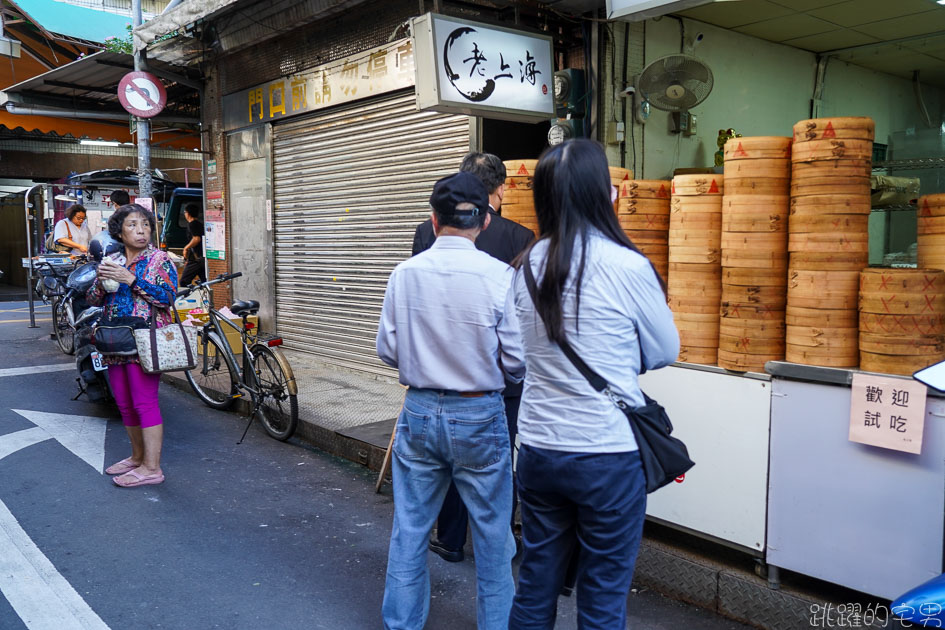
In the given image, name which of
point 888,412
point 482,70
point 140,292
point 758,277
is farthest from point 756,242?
point 140,292

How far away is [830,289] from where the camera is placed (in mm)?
3328

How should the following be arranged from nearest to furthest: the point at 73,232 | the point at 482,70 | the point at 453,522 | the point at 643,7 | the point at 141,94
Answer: the point at 453,522, the point at 643,7, the point at 482,70, the point at 141,94, the point at 73,232

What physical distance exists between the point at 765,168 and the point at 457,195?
150 cm

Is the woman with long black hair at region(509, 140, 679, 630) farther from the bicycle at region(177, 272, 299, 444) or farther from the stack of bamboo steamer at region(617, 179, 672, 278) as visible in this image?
the bicycle at region(177, 272, 299, 444)

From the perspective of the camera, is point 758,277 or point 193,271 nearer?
point 758,277

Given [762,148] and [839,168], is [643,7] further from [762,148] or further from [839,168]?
[839,168]

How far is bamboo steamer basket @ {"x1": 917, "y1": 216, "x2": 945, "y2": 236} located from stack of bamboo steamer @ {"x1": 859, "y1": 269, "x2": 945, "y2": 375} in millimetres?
250

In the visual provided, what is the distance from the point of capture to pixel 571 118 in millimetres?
6492

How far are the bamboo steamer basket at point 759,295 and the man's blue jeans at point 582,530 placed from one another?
154 cm

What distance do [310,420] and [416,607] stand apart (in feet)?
12.4

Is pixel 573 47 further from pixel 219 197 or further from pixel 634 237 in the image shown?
pixel 219 197

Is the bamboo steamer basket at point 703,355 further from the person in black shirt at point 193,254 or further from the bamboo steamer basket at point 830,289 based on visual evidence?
the person in black shirt at point 193,254

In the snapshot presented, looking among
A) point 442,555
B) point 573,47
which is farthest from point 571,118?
point 442,555

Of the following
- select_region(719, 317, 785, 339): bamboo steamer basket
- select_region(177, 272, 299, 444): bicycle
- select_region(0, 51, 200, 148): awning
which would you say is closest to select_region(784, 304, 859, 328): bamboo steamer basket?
select_region(719, 317, 785, 339): bamboo steamer basket
